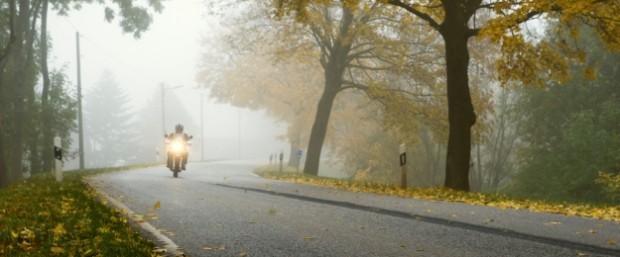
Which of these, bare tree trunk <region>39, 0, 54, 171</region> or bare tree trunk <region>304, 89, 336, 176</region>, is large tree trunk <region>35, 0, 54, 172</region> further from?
bare tree trunk <region>304, 89, 336, 176</region>

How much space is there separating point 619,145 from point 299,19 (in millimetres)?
15617

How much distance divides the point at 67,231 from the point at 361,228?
11.5 feet

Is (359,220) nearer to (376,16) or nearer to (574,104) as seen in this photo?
(376,16)

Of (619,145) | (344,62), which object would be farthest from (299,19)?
(619,145)

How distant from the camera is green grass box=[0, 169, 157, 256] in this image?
17.1 feet

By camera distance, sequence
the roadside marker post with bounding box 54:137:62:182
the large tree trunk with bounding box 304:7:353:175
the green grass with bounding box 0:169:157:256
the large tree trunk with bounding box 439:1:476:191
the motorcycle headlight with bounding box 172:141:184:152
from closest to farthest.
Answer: the green grass with bounding box 0:169:157:256 < the large tree trunk with bounding box 439:1:476:191 < the roadside marker post with bounding box 54:137:62:182 < the motorcycle headlight with bounding box 172:141:184:152 < the large tree trunk with bounding box 304:7:353:175

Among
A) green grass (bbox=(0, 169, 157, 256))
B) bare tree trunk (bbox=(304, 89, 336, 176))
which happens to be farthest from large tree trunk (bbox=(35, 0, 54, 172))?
green grass (bbox=(0, 169, 157, 256))

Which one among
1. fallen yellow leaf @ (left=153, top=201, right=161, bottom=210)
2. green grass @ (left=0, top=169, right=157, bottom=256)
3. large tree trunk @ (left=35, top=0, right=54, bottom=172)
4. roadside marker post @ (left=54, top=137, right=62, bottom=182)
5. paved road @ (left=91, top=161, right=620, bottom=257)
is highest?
large tree trunk @ (left=35, top=0, right=54, bottom=172)

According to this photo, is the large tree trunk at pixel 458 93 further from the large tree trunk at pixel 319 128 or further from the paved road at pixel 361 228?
the large tree trunk at pixel 319 128

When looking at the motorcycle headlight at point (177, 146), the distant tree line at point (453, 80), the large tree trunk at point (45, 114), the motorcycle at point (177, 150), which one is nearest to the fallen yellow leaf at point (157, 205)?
the distant tree line at point (453, 80)

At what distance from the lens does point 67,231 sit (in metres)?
6.28

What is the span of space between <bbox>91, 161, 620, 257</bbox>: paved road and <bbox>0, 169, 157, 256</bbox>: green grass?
18.3 inches

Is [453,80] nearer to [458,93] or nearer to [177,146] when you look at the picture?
[458,93]

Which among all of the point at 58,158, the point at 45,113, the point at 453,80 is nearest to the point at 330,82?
the point at 453,80
